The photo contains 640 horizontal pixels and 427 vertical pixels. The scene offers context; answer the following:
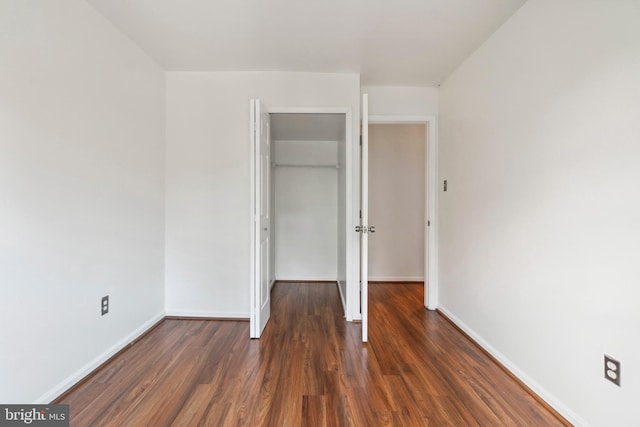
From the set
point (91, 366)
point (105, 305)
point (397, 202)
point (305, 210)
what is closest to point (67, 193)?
point (105, 305)

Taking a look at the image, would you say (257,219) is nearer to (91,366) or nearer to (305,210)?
(91,366)

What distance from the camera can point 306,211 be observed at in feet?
14.2

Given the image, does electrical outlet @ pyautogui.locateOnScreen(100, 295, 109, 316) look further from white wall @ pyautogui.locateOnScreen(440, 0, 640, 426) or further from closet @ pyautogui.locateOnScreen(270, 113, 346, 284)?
white wall @ pyautogui.locateOnScreen(440, 0, 640, 426)

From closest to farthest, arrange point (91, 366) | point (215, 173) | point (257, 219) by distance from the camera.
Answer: point (91, 366)
point (257, 219)
point (215, 173)

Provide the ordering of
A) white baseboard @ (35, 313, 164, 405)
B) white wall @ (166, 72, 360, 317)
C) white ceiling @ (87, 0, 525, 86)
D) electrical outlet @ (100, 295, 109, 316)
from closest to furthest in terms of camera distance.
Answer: white baseboard @ (35, 313, 164, 405) → white ceiling @ (87, 0, 525, 86) → electrical outlet @ (100, 295, 109, 316) → white wall @ (166, 72, 360, 317)

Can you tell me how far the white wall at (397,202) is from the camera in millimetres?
4266

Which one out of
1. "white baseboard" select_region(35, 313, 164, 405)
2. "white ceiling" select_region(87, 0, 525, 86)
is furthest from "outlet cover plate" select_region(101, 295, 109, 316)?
"white ceiling" select_region(87, 0, 525, 86)

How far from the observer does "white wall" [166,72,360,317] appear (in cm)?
280

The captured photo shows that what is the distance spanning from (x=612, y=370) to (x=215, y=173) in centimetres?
311

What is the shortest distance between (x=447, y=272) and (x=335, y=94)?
86.1 inches

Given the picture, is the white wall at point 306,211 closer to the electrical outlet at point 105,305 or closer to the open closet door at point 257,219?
the open closet door at point 257,219

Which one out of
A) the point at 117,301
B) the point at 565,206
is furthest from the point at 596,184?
the point at 117,301

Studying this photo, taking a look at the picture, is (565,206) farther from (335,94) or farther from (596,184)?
(335,94)

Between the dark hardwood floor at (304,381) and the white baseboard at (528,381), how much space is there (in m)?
0.05
